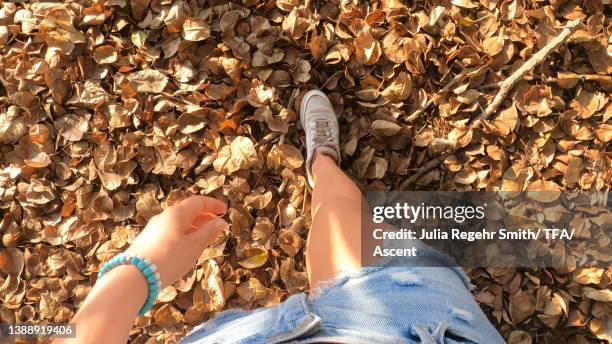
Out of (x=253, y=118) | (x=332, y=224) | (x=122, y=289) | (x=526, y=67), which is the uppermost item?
(x=526, y=67)

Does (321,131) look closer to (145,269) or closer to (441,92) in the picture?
(441,92)

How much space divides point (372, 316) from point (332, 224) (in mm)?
478

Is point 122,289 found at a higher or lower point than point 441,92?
lower

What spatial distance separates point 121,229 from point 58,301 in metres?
0.30

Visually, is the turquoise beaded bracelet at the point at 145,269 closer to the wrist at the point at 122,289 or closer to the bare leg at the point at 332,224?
the wrist at the point at 122,289

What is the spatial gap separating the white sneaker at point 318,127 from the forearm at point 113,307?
0.70 meters

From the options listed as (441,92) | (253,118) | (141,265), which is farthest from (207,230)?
(441,92)

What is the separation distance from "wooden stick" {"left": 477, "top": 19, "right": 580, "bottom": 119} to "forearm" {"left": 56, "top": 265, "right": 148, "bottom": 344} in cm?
119

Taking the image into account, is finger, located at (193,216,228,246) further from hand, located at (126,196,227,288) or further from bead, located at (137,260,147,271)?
bead, located at (137,260,147,271)

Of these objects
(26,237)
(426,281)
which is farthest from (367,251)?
(26,237)

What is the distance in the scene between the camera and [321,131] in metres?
1.73

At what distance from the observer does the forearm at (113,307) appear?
1.06 m

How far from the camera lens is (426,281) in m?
1.30

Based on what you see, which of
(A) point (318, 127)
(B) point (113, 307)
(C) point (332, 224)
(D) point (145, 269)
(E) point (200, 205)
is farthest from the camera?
(A) point (318, 127)
